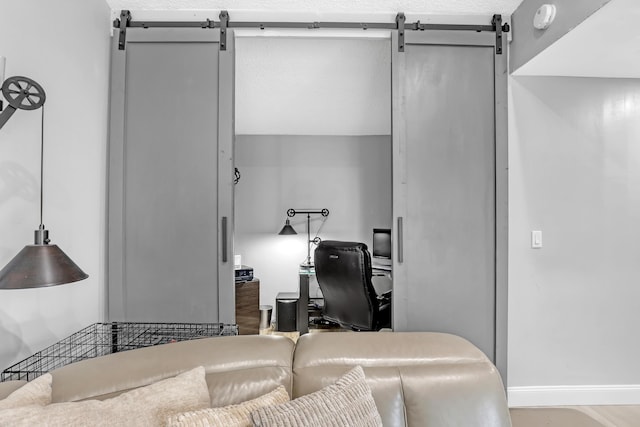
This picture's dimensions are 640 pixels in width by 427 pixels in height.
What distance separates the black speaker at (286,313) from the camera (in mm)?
3617

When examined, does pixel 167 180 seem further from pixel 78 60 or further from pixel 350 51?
pixel 350 51

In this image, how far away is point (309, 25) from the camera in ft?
7.23

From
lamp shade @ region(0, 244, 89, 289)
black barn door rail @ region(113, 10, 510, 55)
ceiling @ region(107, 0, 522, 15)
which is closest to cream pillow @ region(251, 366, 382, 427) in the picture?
lamp shade @ region(0, 244, 89, 289)

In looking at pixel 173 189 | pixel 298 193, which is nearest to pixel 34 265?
pixel 173 189

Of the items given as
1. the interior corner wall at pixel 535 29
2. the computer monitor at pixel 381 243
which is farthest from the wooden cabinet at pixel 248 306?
the interior corner wall at pixel 535 29

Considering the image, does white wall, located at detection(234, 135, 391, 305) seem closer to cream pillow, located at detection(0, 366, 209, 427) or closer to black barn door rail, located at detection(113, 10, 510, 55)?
black barn door rail, located at detection(113, 10, 510, 55)

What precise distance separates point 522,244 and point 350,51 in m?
1.91

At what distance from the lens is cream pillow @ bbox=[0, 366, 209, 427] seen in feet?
2.44

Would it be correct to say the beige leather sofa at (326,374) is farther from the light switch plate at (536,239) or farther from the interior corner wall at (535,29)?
the interior corner wall at (535,29)

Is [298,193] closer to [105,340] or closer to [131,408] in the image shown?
[105,340]

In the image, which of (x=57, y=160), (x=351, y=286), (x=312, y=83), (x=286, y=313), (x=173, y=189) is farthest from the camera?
(x=286, y=313)

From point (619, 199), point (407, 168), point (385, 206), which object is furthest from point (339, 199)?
point (619, 199)

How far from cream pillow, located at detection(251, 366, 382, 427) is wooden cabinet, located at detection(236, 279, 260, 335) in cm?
255

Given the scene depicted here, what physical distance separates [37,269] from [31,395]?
0.46 metres
